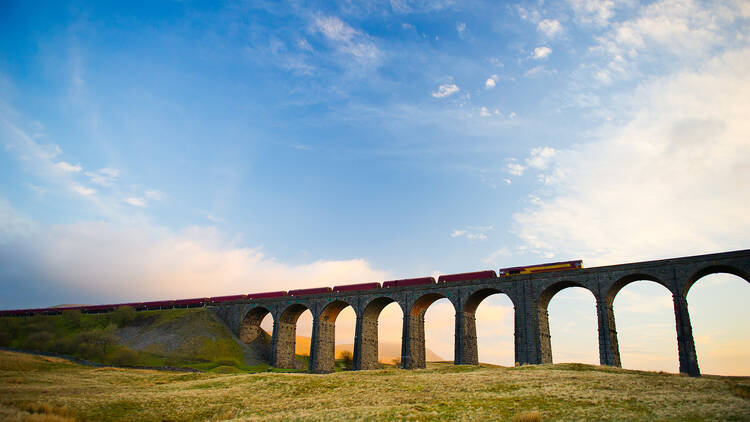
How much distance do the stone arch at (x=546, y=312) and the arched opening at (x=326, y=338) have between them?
1082 inches

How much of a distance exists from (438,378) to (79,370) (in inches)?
1672

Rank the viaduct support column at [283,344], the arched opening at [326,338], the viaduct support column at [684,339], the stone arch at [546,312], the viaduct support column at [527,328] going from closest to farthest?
the viaduct support column at [684,339]
the viaduct support column at [527,328]
the stone arch at [546,312]
the arched opening at [326,338]
the viaduct support column at [283,344]

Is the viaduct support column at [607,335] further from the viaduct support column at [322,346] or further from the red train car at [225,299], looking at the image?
the red train car at [225,299]

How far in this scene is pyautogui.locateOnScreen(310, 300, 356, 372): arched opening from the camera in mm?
66812

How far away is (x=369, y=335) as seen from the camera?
6581 centimetres

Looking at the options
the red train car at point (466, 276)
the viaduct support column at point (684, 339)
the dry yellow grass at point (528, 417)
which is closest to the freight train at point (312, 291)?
the red train car at point (466, 276)

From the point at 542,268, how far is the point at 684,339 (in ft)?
49.7

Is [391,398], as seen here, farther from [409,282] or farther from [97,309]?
[97,309]

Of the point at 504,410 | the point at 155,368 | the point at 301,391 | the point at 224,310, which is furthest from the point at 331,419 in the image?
the point at 224,310

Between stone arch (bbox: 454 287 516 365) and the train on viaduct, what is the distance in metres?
0.12

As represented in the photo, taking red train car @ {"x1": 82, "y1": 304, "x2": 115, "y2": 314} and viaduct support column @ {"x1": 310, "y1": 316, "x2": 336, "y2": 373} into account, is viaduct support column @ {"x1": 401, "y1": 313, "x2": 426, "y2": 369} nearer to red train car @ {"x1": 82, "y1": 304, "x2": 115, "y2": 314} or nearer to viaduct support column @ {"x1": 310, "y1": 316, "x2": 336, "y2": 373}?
viaduct support column @ {"x1": 310, "y1": 316, "x2": 336, "y2": 373}

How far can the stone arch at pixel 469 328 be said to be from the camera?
56.1 m

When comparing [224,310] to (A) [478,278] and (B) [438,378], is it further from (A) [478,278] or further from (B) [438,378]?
(B) [438,378]

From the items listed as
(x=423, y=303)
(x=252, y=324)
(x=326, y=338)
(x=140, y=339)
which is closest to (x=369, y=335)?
(x=326, y=338)
